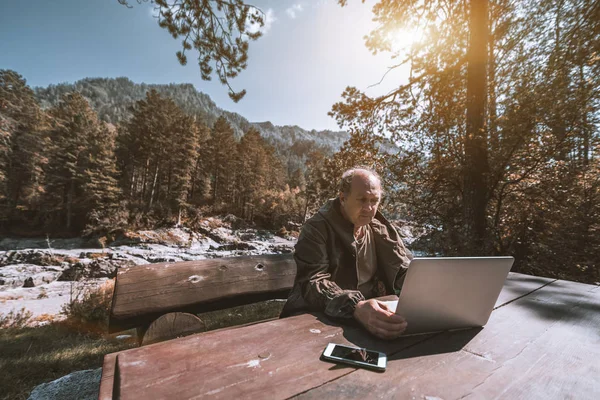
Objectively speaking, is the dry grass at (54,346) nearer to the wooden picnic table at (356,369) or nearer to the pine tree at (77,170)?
the wooden picnic table at (356,369)

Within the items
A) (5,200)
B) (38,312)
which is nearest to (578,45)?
(38,312)

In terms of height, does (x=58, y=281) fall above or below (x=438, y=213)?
below

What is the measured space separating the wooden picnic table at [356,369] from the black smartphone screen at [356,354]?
0.17 feet

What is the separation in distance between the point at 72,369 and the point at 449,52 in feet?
30.3

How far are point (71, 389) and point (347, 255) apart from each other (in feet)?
9.00

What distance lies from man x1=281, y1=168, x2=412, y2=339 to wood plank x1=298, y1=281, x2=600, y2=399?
414mm

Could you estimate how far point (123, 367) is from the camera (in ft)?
2.75

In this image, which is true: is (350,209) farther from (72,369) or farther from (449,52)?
(449,52)

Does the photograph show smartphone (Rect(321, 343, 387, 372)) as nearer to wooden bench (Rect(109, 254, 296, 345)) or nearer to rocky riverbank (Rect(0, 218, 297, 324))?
wooden bench (Rect(109, 254, 296, 345))

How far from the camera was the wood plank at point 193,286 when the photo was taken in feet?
5.99

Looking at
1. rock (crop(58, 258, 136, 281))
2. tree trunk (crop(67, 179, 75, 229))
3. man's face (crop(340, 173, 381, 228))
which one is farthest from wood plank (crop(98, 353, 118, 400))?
tree trunk (crop(67, 179, 75, 229))

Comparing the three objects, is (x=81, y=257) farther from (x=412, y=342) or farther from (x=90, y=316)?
(x=412, y=342)

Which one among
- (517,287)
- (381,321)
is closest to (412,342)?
(381,321)

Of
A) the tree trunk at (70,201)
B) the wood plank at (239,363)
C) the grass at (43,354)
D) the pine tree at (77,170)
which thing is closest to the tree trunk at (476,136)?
the wood plank at (239,363)
